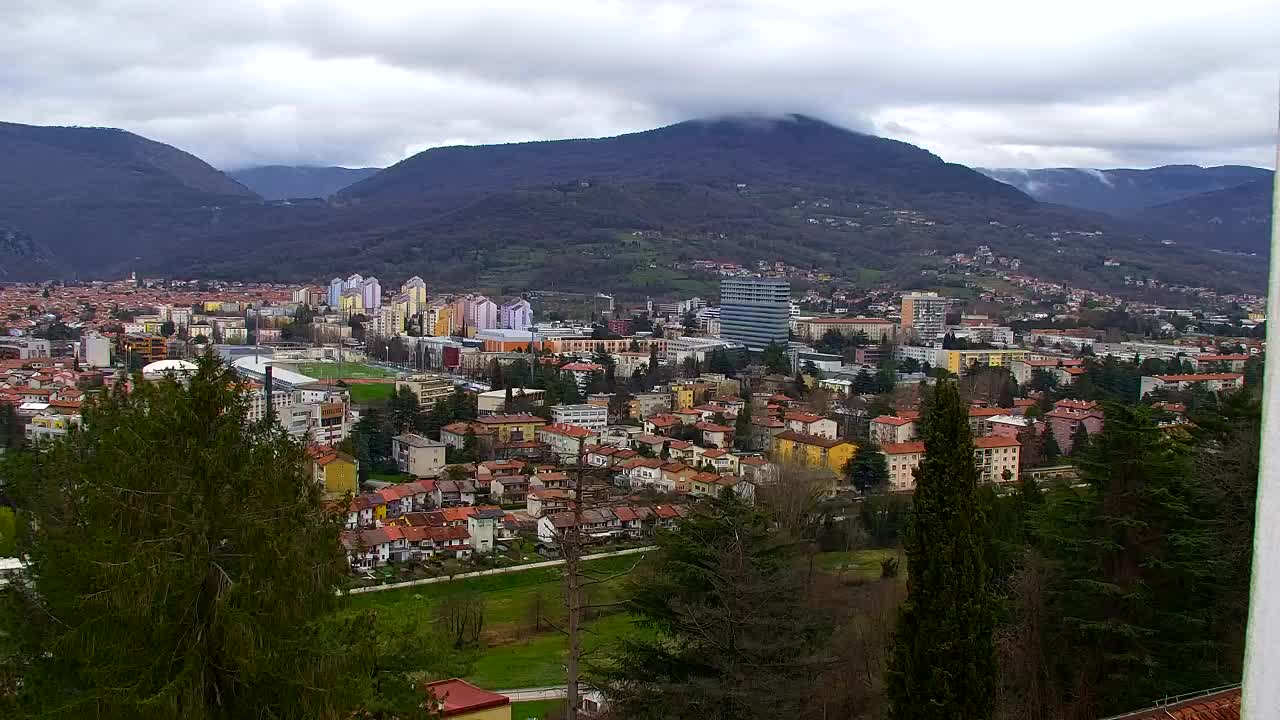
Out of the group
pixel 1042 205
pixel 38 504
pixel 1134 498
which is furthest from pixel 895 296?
pixel 38 504

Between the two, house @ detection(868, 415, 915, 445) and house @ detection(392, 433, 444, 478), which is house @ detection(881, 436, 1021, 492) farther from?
house @ detection(392, 433, 444, 478)

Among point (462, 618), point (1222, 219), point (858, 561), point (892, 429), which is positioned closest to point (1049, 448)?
point (892, 429)

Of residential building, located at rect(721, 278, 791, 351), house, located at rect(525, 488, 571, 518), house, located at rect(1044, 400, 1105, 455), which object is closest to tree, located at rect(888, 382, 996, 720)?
house, located at rect(525, 488, 571, 518)

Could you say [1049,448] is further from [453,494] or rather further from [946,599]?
[946,599]

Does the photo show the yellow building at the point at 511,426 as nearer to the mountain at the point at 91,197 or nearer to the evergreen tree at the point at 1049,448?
the evergreen tree at the point at 1049,448

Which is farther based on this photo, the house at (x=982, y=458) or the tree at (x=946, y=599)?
the house at (x=982, y=458)

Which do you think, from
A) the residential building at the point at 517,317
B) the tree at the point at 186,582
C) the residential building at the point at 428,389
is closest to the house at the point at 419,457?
the residential building at the point at 428,389
